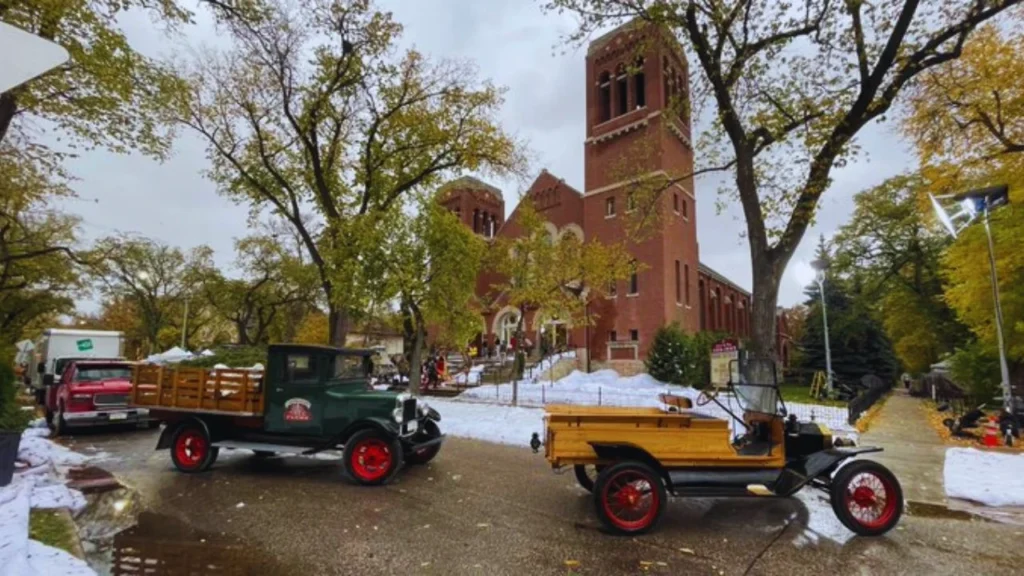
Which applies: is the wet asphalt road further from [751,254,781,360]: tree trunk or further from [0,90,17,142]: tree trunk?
[0,90,17,142]: tree trunk

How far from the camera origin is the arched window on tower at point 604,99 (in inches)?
1276

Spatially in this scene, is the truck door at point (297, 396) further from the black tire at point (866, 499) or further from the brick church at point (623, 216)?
the brick church at point (623, 216)

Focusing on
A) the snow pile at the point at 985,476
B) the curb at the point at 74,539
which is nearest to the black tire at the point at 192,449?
the curb at the point at 74,539

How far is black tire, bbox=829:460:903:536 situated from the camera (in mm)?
5328

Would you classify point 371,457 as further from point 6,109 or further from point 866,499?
point 6,109

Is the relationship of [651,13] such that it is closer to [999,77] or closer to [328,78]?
[999,77]

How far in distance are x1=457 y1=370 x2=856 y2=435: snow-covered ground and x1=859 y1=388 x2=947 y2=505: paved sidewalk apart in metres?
0.87

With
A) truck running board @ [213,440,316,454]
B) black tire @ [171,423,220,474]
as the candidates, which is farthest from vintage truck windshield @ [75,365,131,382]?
truck running board @ [213,440,316,454]

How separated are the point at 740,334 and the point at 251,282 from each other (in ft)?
129

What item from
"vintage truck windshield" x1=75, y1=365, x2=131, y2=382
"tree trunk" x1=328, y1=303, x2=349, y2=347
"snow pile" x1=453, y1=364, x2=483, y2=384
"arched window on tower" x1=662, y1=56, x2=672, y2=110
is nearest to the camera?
"vintage truck windshield" x1=75, y1=365, x2=131, y2=382

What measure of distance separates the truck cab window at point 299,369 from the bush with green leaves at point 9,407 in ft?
13.7

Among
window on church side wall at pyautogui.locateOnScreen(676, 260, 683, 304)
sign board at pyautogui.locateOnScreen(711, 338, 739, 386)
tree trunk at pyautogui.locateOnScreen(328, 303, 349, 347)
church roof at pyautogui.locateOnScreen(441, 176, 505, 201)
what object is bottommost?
sign board at pyautogui.locateOnScreen(711, 338, 739, 386)

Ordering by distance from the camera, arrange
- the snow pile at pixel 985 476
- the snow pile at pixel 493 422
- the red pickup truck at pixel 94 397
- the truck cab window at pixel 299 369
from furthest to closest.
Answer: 1. the red pickup truck at pixel 94 397
2. the snow pile at pixel 493 422
3. the truck cab window at pixel 299 369
4. the snow pile at pixel 985 476

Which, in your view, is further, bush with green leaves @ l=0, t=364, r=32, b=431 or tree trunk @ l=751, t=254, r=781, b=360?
tree trunk @ l=751, t=254, r=781, b=360
